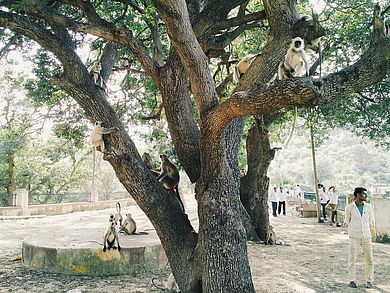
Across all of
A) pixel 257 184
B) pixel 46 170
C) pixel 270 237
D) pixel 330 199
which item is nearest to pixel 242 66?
pixel 257 184

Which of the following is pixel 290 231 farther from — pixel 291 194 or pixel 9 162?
pixel 291 194

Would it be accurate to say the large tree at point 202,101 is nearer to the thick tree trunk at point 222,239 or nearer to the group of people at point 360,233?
the thick tree trunk at point 222,239

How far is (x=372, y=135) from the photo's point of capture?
45.6ft

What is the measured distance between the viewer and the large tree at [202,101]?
438 centimetres

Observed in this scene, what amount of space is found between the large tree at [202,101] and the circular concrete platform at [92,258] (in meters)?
2.43

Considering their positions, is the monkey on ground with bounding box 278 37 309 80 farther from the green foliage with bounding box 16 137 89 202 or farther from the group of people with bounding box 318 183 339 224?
the green foliage with bounding box 16 137 89 202

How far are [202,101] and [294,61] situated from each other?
1.41 m

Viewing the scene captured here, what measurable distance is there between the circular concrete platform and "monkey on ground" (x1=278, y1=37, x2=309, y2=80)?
435 centimetres

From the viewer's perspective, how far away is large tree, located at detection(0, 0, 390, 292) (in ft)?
14.4

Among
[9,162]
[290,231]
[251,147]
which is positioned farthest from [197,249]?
[9,162]

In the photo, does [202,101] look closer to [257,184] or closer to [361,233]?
[361,233]

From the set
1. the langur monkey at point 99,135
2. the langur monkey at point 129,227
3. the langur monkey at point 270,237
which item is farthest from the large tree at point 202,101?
the langur monkey at point 270,237

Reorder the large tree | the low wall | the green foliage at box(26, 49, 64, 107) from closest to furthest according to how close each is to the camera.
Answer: the large tree → the green foliage at box(26, 49, 64, 107) → the low wall

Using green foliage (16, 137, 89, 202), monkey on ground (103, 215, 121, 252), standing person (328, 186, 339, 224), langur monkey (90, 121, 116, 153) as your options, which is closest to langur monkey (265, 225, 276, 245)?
monkey on ground (103, 215, 121, 252)
